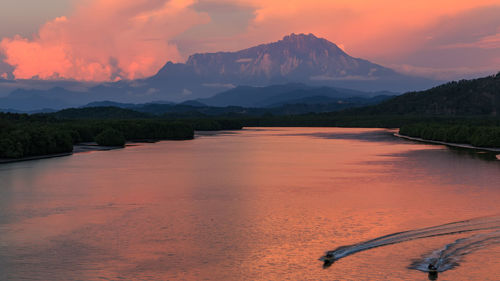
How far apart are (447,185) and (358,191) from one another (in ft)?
35.9

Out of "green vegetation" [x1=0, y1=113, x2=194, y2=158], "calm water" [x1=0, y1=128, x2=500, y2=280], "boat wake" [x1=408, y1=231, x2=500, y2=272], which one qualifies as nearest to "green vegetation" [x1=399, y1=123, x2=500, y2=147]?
"calm water" [x1=0, y1=128, x2=500, y2=280]

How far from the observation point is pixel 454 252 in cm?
2944

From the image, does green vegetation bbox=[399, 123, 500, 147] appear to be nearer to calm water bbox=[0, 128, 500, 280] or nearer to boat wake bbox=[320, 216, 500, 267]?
calm water bbox=[0, 128, 500, 280]

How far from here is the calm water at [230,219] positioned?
88.8 ft

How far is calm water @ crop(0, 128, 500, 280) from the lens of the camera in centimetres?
2708

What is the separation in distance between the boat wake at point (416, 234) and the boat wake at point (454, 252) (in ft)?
6.28

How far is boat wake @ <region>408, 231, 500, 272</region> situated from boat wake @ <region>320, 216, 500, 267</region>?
6.28ft

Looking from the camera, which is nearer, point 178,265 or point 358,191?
point 178,265

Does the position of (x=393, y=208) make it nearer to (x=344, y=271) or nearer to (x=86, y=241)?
(x=344, y=271)

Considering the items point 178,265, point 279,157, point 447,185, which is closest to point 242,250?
point 178,265

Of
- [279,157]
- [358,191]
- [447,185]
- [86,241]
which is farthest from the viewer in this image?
[279,157]

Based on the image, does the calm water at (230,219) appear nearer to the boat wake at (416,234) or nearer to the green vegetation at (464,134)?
the boat wake at (416,234)

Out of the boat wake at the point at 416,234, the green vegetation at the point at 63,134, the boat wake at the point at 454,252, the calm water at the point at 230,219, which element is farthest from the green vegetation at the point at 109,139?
the boat wake at the point at 454,252

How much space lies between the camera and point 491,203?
4594cm
